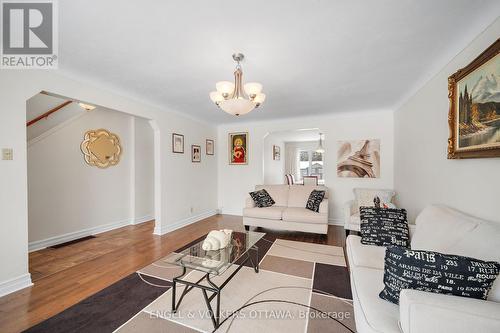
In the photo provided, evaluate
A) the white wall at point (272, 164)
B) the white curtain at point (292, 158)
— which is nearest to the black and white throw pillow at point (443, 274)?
the white wall at point (272, 164)

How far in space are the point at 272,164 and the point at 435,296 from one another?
19.1 feet

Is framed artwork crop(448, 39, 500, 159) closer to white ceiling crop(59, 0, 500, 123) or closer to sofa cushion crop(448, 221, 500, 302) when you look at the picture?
white ceiling crop(59, 0, 500, 123)

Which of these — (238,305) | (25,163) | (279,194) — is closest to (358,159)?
(279,194)

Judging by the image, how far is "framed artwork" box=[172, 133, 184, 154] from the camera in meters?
4.05

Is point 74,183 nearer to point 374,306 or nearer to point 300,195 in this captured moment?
point 300,195

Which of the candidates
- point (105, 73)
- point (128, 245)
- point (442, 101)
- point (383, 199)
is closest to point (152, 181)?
point (128, 245)

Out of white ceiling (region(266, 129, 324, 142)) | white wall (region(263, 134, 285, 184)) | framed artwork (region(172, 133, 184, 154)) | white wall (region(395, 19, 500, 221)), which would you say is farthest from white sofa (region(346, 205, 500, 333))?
white ceiling (region(266, 129, 324, 142))

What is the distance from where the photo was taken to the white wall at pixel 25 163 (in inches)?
77.2

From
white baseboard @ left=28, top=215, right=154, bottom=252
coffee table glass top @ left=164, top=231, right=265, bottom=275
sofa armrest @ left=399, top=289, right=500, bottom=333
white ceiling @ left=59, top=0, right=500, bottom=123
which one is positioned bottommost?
white baseboard @ left=28, top=215, right=154, bottom=252

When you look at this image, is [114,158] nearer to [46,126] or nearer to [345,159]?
[46,126]

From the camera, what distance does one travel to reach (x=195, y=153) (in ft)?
15.3

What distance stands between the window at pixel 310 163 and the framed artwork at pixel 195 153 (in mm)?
5618

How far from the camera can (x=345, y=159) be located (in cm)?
428

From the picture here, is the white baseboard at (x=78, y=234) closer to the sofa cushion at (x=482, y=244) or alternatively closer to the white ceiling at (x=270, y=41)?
the white ceiling at (x=270, y=41)
